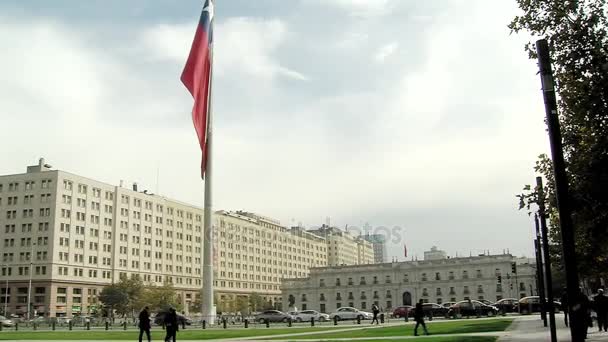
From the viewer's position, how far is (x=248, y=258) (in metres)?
178

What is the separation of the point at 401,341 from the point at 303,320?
40.3 metres

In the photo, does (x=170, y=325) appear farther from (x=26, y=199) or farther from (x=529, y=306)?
(x=26, y=199)

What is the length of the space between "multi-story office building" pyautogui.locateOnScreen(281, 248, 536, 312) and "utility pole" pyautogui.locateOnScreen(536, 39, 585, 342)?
390 feet

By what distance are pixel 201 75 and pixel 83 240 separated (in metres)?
76.7

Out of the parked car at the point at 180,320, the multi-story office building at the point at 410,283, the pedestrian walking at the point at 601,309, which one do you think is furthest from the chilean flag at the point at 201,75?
the multi-story office building at the point at 410,283

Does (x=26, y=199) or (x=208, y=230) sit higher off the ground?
(x=26, y=199)

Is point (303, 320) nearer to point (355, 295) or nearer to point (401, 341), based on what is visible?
point (401, 341)

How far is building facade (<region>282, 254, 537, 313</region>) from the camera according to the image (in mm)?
124812

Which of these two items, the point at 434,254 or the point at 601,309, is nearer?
the point at 601,309

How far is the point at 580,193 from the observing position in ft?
53.1

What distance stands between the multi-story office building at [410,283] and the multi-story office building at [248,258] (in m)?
24.6

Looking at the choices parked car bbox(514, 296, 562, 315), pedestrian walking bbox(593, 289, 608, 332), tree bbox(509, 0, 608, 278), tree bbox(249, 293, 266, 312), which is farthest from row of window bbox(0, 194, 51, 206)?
tree bbox(509, 0, 608, 278)

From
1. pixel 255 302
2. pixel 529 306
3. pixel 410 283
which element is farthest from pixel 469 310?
pixel 255 302

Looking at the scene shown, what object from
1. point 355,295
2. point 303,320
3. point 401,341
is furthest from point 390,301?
point 401,341
